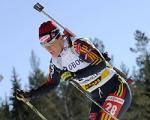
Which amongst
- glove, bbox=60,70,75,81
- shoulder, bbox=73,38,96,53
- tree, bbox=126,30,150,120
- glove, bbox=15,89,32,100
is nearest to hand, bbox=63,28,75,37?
shoulder, bbox=73,38,96,53

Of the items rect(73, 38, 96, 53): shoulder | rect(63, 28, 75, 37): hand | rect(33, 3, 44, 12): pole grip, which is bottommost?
rect(73, 38, 96, 53): shoulder

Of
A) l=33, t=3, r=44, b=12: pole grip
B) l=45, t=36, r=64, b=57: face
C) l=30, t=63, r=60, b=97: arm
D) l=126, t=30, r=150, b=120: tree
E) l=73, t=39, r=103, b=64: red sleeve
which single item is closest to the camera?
l=73, t=39, r=103, b=64: red sleeve

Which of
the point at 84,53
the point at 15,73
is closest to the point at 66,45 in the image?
the point at 84,53

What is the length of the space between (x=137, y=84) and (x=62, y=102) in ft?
27.4

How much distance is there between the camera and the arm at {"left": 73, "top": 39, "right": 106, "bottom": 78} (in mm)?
6922

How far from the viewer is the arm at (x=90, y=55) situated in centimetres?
692

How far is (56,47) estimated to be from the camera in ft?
23.9

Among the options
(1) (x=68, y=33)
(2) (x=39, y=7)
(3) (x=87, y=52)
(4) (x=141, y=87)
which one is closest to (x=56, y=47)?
(1) (x=68, y=33)

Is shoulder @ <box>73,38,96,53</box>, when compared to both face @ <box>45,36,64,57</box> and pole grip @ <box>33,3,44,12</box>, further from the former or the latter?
pole grip @ <box>33,3,44,12</box>

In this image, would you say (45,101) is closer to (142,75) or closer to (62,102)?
(62,102)

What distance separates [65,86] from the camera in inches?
2167

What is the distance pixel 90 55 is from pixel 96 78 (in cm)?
48

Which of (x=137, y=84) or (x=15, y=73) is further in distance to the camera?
(x=15, y=73)

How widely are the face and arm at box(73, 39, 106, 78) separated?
0.96ft
